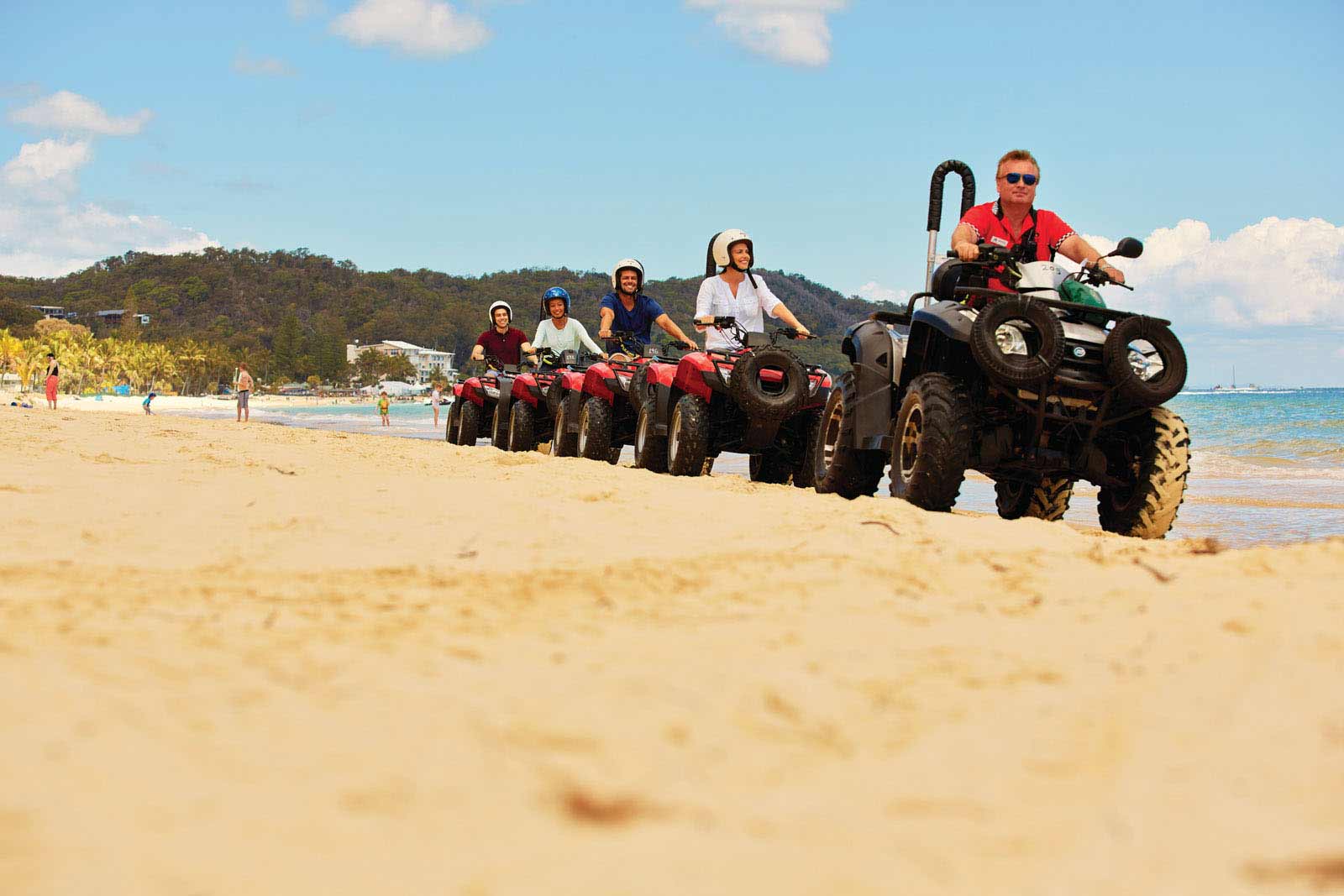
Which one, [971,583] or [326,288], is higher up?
[326,288]

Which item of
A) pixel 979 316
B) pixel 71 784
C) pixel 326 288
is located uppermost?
pixel 326 288

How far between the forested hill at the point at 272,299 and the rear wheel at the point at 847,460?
141 metres

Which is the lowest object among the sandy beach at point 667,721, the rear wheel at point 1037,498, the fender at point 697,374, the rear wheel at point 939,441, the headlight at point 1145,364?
the sandy beach at point 667,721

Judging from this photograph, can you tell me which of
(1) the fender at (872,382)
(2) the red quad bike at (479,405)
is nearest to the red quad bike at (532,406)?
(2) the red quad bike at (479,405)

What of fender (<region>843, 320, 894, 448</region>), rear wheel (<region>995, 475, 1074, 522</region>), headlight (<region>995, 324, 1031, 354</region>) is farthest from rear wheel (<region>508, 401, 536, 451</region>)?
headlight (<region>995, 324, 1031, 354</region>)

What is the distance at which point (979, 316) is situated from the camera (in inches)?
241

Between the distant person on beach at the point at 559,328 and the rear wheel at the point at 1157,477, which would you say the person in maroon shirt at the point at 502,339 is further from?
the rear wheel at the point at 1157,477

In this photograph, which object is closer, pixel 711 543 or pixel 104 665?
pixel 104 665

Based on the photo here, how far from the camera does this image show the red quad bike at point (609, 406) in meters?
11.5

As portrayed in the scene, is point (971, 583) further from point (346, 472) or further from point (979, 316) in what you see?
point (346, 472)

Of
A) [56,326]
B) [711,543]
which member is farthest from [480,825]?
[56,326]

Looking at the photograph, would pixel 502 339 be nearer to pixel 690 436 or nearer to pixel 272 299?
pixel 690 436

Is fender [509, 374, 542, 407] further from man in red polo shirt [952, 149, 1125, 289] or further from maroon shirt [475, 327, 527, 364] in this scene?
man in red polo shirt [952, 149, 1125, 289]

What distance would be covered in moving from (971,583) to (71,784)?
2730mm
